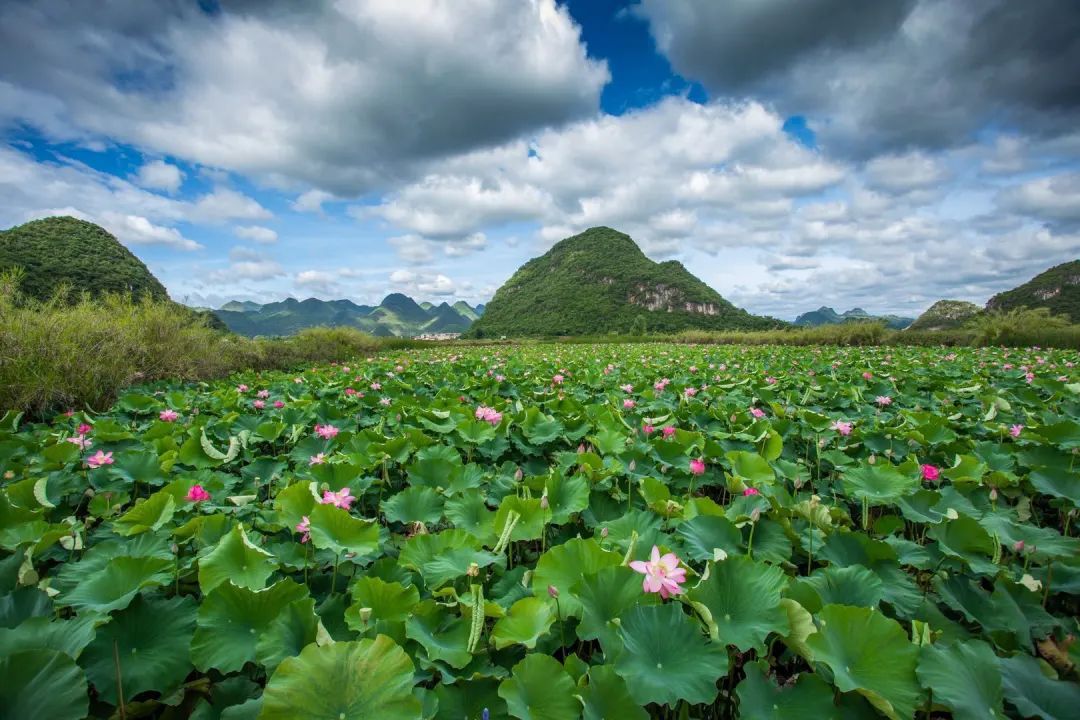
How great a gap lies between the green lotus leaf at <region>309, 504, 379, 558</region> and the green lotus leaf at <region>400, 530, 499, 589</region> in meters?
0.13

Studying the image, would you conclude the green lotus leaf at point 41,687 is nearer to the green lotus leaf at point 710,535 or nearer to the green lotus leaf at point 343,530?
the green lotus leaf at point 343,530

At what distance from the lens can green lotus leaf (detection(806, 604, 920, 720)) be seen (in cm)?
105

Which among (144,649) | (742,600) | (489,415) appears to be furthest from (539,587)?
(489,415)

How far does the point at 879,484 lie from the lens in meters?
2.12

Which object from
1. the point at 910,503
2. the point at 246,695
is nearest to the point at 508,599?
the point at 246,695

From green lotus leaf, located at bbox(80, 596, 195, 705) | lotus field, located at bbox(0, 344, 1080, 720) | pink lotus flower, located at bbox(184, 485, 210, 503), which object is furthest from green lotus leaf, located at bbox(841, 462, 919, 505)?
pink lotus flower, located at bbox(184, 485, 210, 503)

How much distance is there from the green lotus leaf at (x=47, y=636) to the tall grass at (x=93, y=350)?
19.6 ft

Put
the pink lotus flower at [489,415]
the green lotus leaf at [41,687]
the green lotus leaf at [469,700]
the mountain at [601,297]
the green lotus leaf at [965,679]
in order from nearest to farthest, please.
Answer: the green lotus leaf at [41,687]
the green lotus leaf at [965,679]
the green lotus leaf at [469,700]
the pink lotus flower at [489,415]
the mountain at [601,297]

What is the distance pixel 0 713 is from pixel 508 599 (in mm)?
1118

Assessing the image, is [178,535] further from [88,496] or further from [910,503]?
[910,503]

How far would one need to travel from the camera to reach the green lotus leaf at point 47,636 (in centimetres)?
106

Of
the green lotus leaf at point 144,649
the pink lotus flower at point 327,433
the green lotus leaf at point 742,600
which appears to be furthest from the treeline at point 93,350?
the green lotus leaf at point 742,600

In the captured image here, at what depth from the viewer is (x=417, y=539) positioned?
164cm

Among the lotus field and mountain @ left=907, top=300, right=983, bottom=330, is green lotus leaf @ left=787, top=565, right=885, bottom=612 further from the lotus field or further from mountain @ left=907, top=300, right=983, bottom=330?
mountain @ left=907, top=300, right=983, bottom=330
